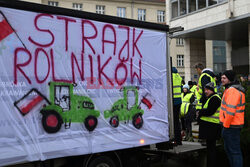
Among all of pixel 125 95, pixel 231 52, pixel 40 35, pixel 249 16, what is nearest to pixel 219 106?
pixel 125 95

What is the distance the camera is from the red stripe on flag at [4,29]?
3905 mm

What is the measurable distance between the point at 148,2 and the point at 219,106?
41.8 m

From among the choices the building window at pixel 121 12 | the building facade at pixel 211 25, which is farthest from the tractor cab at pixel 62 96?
the building window at pixel 121 12

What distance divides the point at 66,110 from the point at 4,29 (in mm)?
1258

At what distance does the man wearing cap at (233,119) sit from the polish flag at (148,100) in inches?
46.0

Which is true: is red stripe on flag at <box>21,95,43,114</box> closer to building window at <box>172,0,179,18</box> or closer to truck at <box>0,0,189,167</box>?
truck at <box>0,0,189,167</box>

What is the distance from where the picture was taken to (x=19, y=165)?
413 cm

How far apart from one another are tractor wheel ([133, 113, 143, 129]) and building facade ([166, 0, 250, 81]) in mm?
16022

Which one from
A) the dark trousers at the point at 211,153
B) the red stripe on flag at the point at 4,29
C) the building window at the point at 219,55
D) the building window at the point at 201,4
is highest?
the building window at the point at 201,4

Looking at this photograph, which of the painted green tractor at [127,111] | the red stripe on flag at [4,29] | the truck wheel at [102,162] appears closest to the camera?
the red stripe on flag at [4,29]

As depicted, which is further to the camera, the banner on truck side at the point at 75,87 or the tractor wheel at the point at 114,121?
the tractor wheel at the point at 114,121

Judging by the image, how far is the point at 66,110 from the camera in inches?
173

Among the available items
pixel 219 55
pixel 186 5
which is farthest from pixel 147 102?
pixel 219 55

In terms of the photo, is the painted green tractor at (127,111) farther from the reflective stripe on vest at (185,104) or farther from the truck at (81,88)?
the reflective stripe on vest at (185,104)
